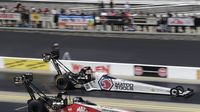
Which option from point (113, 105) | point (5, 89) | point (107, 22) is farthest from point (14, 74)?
point (107, 22)

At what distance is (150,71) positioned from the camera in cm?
2295

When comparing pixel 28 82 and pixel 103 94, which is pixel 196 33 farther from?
pixel 28 82

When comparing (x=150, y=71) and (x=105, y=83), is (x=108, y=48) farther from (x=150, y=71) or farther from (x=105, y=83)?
(x=105, y=83)

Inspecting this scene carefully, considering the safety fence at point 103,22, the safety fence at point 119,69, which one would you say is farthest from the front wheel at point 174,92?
the safety fence at point 103,22

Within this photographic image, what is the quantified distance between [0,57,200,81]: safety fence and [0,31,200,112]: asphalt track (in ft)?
14.0

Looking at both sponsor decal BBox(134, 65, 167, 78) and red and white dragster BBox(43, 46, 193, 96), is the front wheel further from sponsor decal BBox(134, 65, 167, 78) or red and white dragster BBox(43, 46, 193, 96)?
sponsor decal BBox(134, 65, 167, 78)

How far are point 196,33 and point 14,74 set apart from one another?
13769 mm

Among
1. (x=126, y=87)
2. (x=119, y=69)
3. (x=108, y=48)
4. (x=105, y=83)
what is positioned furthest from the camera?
(x=108, y=48)

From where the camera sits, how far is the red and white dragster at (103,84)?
19734mm

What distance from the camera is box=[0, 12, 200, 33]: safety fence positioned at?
33.4 metres

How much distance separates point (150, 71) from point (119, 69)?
4.98 ft

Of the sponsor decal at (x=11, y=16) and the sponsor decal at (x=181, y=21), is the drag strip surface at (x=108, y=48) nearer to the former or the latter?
the sponsor decal at (x=181, y=21)

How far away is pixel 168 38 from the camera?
33.0 metres

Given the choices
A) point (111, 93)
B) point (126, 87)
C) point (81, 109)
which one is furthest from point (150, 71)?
point (81, 109)
